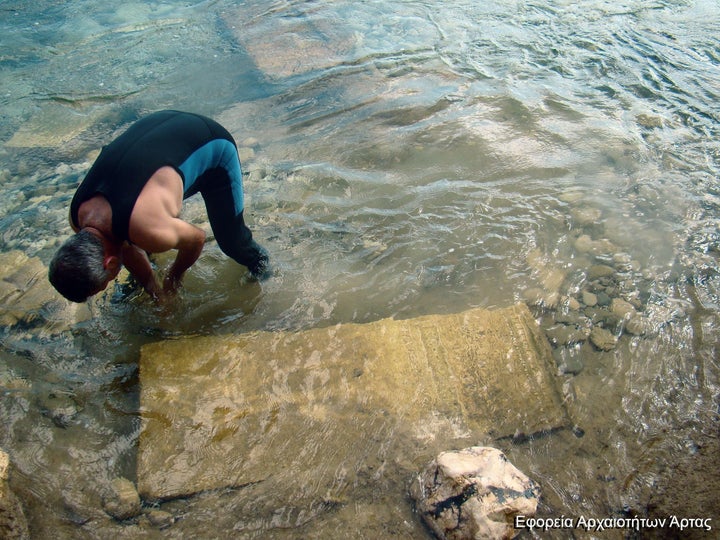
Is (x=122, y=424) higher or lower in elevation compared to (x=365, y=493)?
higher

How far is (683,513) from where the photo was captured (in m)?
2.28

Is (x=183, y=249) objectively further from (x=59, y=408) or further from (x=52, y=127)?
(x=52, y=127)

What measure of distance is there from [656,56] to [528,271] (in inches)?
188

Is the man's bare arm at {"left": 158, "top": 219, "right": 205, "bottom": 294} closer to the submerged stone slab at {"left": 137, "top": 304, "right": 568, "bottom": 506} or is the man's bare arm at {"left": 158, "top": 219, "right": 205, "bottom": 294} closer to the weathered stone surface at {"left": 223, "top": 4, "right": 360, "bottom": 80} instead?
the submerged stone slab at {"left": 137, "top": 304, "right": 568, "bottom": 506}

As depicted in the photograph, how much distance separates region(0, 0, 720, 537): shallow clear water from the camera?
2.70 m

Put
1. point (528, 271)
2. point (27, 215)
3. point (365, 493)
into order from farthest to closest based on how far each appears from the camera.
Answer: point (27, 215) < point (528, 271) < point (365, 493)

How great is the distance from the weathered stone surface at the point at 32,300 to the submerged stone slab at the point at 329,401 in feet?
2.53

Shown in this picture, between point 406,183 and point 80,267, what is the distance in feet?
9.72

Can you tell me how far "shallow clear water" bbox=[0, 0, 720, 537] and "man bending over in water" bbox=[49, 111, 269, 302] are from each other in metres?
0.82

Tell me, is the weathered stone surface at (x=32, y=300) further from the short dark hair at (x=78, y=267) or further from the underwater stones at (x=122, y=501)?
the underwater stones at (x=122, y=501)

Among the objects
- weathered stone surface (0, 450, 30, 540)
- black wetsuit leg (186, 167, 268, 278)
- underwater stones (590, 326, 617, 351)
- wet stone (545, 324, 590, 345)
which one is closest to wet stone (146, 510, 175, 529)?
weathered stone surface (0, 450, 30, 540)

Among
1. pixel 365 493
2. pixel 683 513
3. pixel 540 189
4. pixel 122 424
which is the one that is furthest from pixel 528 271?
pixel 122 424

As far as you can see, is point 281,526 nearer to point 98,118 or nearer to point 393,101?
point 393,101

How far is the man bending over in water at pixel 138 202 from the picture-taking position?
7.50 feet
